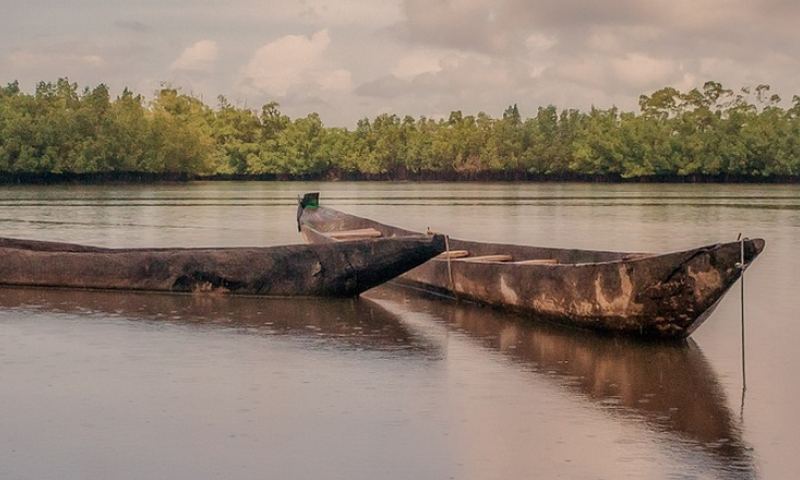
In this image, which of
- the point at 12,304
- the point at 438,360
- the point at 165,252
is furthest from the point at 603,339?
the point at 12,304

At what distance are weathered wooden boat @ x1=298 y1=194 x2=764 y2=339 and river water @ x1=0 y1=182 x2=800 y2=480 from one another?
0.76 ft

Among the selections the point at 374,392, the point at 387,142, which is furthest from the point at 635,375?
the point at 387,142

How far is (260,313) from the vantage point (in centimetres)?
1208

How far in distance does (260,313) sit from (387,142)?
114306 millimetres

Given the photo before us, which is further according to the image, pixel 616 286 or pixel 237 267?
pixel 237 267

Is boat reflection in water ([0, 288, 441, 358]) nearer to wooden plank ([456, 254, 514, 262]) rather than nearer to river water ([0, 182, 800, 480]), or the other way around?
river water ([0, 182, 800, 480])

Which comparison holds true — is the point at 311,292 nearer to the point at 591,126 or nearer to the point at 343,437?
the point at 343,437

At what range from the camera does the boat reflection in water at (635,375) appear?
6.85 m

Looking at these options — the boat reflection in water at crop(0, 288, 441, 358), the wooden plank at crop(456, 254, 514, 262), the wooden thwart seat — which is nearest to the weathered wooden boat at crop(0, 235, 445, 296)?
the boat reflection in water at crop(0, 288, 441, 358)

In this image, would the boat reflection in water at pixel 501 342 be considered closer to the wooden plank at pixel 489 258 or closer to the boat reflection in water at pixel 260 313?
the boat reflection in water at pixel 260 313

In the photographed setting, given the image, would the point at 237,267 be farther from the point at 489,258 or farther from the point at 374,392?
the point at 374,392

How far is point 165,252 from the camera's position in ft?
44.5

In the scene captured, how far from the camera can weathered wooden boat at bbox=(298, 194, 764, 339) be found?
31.5 feet

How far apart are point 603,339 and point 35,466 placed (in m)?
5.67
